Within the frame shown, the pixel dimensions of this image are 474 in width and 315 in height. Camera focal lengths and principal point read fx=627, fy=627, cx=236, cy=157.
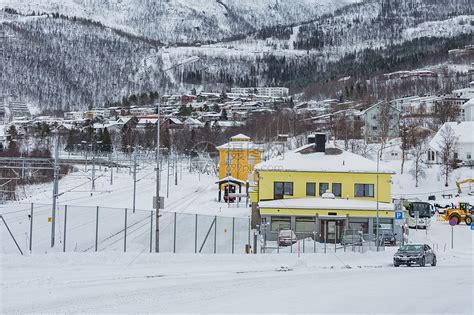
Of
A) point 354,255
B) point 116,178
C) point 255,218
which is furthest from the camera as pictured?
point 116,178

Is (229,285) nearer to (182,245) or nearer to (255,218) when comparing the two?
(182,245)

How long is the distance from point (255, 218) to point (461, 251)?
1505 cm

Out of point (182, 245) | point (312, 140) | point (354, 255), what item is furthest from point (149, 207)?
point (354, 255)

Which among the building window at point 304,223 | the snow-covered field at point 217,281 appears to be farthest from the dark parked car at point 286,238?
the building window at point 304,223

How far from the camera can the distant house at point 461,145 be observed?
74.8 m

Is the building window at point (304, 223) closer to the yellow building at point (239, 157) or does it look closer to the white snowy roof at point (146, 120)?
the yellow building at point (239, 157)

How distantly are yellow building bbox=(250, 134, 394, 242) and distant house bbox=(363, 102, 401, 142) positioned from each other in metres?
65.4

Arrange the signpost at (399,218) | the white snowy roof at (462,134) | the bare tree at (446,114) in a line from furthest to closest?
the bare tree at (446,114) → the white snowy roof at (462,134) → the signpost at (399,218)

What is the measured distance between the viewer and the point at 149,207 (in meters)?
48.8

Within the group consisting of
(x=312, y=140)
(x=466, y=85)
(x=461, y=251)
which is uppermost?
(x=466, y=85)

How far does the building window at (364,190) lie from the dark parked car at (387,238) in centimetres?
529

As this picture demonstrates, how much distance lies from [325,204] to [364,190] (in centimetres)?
445

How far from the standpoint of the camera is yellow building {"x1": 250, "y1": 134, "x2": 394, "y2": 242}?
38.5m

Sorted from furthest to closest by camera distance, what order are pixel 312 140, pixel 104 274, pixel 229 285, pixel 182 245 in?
1. pixel 312 140
2. pixel 182 245
3. pixel 104 274
4. pixel 229 285
